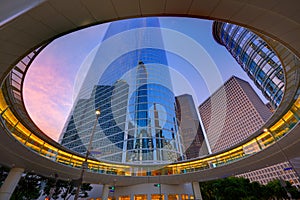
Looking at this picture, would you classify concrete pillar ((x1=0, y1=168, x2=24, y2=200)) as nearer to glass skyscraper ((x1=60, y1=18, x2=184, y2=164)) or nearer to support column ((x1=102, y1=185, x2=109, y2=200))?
support column ((x1=102, y1=185, x2=109, y2=200))

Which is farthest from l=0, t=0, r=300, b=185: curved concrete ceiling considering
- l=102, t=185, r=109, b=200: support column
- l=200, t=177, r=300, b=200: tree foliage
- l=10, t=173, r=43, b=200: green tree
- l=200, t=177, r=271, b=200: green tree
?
l=200, t=177, r=300, b=200: tree foliage

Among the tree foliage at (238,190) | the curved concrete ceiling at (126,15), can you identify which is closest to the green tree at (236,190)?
the tree foliage at (238,190)

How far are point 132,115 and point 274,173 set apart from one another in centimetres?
10763

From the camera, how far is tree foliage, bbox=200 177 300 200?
2641 cm

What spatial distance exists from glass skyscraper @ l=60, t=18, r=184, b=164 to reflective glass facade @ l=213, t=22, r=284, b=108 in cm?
2883

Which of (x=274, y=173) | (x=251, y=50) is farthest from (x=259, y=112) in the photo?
(x=251, y=50)

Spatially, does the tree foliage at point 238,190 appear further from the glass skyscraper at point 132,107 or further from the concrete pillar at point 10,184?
the concrete pillar at point 10,184

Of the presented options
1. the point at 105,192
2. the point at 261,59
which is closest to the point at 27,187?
the point at 105,192

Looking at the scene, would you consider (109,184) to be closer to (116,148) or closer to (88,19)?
(116,148)

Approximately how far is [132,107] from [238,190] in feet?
129

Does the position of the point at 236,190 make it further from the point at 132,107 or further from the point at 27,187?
the point at 132,107

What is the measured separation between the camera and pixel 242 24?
444 cm

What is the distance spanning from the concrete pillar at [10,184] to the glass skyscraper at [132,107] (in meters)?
23.4

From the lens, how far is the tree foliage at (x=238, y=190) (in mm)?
26406
